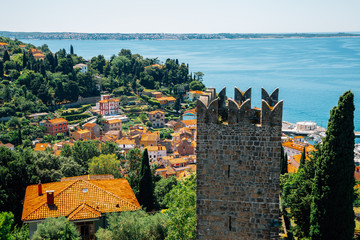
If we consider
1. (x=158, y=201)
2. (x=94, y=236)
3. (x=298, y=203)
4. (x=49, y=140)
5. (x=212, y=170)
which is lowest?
(x=49, y=140)

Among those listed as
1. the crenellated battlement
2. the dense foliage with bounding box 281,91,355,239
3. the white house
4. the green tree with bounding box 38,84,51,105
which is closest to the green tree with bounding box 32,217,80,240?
the crenellated battlement

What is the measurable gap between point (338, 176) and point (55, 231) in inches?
421

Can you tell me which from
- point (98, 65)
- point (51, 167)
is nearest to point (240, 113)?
point (51, 167)

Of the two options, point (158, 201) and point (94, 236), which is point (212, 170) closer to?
point (94, 236)

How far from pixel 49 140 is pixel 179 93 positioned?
4967 cm

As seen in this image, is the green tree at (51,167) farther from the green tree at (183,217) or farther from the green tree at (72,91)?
the green tree at (72,91)

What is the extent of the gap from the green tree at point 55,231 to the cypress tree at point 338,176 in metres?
9.40

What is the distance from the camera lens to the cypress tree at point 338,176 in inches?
514

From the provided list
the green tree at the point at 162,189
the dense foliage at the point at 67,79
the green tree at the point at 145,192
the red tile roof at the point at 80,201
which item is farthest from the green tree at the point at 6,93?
the red tile roof at the point at 80,201

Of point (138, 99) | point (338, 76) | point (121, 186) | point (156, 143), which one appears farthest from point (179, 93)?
point (121, 186)

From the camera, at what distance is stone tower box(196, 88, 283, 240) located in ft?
24.0

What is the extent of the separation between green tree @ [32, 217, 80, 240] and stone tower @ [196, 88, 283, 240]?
7.89 metres

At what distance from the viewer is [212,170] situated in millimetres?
7555

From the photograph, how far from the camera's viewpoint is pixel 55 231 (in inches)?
538
